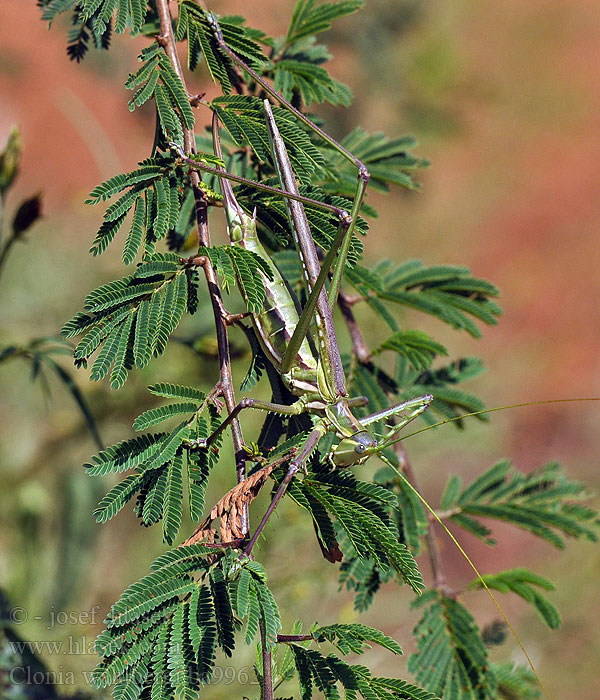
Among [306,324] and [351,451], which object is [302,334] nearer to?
[306,324]

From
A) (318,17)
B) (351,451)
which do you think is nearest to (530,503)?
(351,451)

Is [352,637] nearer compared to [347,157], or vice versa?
[352,637]

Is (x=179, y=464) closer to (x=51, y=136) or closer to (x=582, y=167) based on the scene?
(x=51, y=136)

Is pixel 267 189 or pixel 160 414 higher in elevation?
pixel 267 189

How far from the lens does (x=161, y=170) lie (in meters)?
1.33

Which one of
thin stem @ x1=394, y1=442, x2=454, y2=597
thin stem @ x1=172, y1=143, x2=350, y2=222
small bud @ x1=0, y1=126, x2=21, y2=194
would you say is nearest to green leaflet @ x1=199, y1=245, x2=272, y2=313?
thin stem @ x1=172, y1=143, x2=350, y2=222

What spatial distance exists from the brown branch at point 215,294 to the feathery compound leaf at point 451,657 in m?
0.76

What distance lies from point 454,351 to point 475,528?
209 inches

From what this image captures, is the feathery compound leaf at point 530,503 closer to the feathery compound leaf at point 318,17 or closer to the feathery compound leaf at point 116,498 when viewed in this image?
the feathery compound leaf at point 116,498

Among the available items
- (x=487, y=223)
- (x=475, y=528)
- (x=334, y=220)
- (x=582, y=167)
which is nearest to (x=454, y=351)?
(x=487, y=223)

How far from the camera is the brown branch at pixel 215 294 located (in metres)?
1.23

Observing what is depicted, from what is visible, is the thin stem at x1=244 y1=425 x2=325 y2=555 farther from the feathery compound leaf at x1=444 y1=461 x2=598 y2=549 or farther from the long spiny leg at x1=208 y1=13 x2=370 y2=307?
the feathery compound leaf at x1=444 y1=461 x2=598 y2=549

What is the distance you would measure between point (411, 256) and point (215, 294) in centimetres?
758

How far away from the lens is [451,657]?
164 cm
